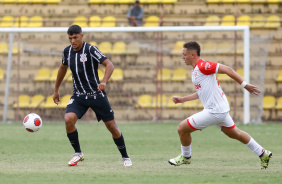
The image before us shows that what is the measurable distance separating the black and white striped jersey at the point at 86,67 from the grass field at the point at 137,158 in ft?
3.99

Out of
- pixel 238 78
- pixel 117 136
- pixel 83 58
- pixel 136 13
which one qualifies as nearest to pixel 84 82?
pixel 83 58

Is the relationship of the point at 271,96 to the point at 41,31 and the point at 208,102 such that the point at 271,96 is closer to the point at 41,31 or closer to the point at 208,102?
the point at 41,31

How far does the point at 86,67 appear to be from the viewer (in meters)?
9.41

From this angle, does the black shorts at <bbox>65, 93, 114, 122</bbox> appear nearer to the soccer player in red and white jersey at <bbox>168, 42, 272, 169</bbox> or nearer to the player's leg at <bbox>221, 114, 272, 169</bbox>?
the soccer player in red and white jersey at <bbox>168, 42, 272, 169</bbox>

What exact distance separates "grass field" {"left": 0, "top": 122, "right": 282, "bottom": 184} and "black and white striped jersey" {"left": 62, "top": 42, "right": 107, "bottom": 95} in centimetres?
122

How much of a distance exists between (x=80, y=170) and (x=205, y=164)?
2131 mm

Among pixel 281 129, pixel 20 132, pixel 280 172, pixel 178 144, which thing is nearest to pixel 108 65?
pixel 280 172

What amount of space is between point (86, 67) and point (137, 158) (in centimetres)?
227

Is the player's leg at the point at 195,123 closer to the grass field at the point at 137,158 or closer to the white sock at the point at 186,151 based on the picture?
the white sock at the point at 186,151

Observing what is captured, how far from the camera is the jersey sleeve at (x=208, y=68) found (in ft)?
28.7

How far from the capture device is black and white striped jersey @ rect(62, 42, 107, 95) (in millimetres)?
9406

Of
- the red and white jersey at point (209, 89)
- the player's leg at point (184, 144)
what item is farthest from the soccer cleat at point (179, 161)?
the red and white jersey at point (209, 89)

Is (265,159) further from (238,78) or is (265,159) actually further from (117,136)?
(117,136)

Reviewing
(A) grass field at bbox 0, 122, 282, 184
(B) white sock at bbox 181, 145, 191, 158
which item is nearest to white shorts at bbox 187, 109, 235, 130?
(B) white sock at bbox 181, 145, 191, 158
